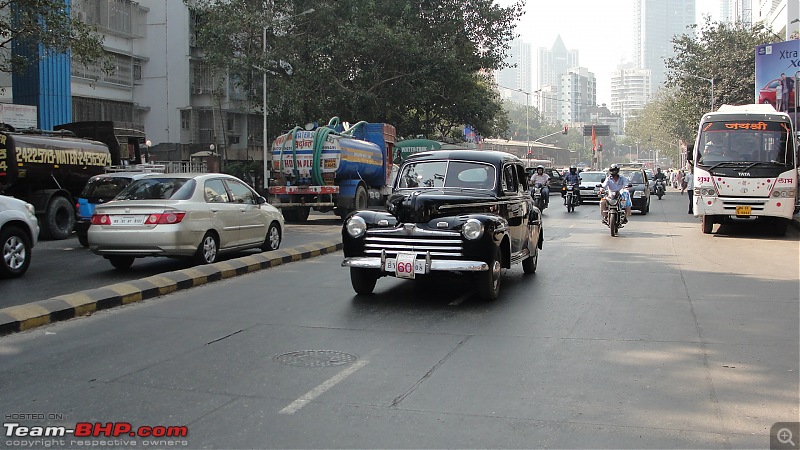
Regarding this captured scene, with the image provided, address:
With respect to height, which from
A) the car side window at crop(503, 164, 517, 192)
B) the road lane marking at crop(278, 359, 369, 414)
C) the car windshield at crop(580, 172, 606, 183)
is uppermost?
the car windshield at crop(580, 172, 606, 183)

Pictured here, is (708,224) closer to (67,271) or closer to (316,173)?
(316,173)

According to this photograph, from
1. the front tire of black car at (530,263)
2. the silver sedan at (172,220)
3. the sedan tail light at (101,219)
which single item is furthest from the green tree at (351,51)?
the front tire of black car at (530,263)

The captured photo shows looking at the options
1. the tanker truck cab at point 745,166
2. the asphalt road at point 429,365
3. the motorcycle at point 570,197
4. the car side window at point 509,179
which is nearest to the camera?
the asphalt road at point 429,365

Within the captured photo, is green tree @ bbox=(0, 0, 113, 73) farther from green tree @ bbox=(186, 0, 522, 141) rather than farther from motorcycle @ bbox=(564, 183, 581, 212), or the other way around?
motorcycle @ bbox=(564, 183, 581, 212)

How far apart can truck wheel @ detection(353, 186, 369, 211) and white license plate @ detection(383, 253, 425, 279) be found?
1557cm

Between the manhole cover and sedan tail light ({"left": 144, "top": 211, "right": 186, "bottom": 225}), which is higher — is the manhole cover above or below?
below

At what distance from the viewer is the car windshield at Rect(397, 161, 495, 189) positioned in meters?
10.2

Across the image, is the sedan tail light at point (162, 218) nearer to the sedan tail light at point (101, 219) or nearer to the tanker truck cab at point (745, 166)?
the sedan tail light at point (101, 219)

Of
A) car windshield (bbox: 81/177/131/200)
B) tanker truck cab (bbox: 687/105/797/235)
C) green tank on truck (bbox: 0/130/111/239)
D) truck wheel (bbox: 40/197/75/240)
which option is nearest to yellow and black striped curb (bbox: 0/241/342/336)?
car windshield (bbox: 81/177/131/200)

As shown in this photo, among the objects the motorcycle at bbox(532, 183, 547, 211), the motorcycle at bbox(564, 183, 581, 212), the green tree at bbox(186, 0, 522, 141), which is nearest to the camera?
the motorcycle at bbox(532, 183, 547, 211)

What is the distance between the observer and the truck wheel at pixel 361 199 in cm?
2442

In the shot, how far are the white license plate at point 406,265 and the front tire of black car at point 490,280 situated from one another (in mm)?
809

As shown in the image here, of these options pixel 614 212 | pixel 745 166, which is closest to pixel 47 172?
pixel 614 212

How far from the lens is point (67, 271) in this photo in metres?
12.4
